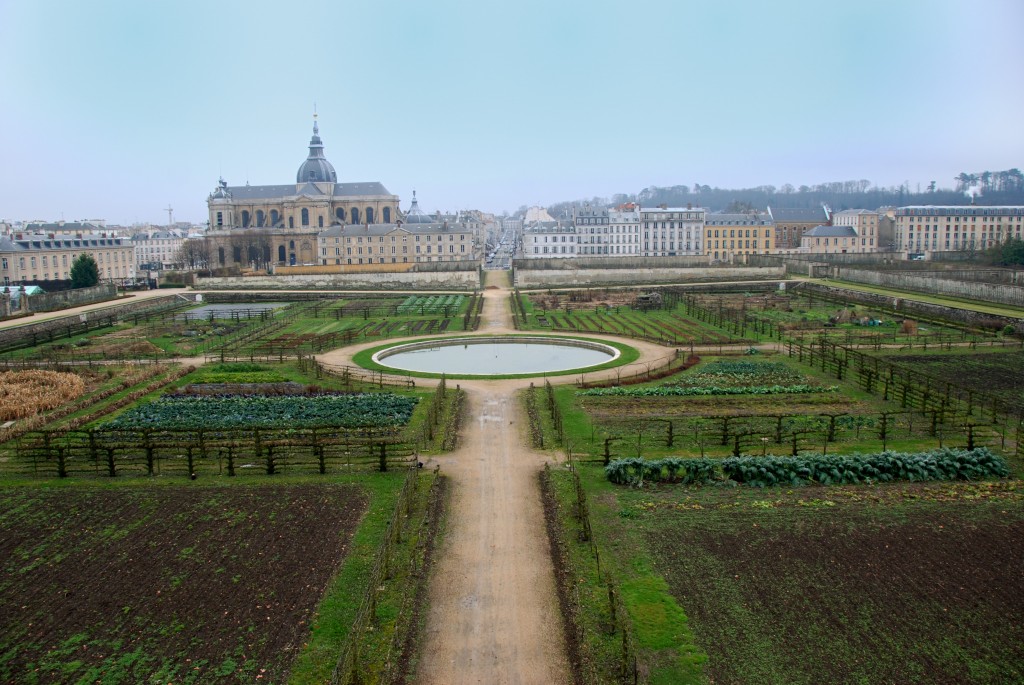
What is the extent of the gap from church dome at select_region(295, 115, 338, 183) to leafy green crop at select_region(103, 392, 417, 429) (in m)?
96.8

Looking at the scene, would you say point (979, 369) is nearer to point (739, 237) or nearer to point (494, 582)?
point (494, 582)

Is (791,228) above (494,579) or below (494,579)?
above

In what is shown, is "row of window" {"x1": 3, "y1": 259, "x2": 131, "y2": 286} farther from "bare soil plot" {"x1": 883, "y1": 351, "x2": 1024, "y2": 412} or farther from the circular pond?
"bare soil plot" {"x1": 883, "y1": 351, "x2": 1024, "y2": 412}

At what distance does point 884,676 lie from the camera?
1048cm

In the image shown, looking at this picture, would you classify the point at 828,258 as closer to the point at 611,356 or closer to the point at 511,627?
the point at 611,356

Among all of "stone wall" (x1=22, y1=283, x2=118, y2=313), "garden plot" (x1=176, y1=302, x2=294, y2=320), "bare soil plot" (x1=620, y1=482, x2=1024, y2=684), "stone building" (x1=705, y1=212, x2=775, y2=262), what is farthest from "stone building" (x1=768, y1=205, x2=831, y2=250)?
"bare soil plot" (x1=620, y1=482, x2=1024, y2=684)

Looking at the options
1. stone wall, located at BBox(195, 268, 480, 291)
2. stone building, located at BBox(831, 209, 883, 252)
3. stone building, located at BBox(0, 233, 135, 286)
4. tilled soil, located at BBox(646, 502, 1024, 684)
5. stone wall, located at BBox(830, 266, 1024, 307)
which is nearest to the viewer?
tilled soil, located at BBox(646, 502, 1024, 684)

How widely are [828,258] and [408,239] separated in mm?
47806

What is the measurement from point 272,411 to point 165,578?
1173 cm

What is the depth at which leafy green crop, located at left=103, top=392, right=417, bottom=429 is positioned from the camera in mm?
23453

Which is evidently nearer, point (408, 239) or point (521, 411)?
point (521, 411)

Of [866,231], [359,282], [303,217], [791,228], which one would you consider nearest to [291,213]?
[303,217]

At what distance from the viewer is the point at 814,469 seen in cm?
1811

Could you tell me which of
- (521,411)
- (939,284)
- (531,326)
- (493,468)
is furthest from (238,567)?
(939,284)
